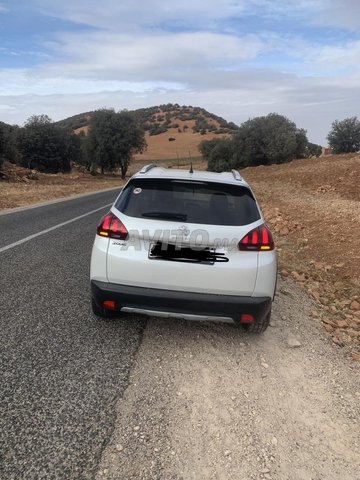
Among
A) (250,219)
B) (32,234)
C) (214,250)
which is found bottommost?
(32,234)

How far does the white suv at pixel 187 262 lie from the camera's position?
11.6 ft

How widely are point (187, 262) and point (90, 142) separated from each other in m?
53.2

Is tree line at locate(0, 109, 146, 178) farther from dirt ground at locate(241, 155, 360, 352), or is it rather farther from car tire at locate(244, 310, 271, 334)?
car tire at locate(244, 310, 271, 334)

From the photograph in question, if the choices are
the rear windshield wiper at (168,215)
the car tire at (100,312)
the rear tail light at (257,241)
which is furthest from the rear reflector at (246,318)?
the car tire at (100,312)

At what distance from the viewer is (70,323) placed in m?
4.27

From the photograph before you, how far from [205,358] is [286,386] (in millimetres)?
742

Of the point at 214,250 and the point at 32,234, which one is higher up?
the point at 214,250

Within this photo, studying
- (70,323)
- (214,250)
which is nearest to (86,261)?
(70,323)

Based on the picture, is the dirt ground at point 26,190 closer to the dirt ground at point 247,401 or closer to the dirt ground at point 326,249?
the dirt ground at point 326,249

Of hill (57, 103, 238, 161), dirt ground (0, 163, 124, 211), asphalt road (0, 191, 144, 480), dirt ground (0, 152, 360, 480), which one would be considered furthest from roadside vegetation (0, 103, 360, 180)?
dirt ground (0, 152, 360, 480)

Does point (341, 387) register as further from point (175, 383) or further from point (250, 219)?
point (250, 219)

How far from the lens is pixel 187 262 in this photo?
11.7 feet

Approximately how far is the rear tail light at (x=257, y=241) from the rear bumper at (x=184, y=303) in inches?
17.3

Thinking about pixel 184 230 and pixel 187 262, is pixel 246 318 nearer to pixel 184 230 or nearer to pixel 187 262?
pixel 187 262
